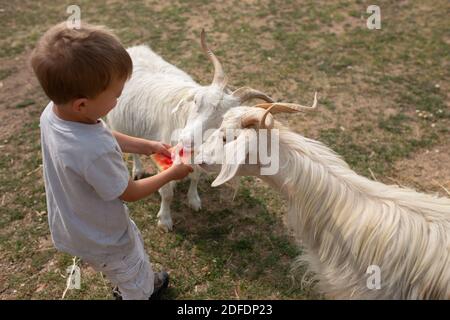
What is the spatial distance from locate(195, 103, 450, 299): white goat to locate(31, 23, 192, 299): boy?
0.63 meters

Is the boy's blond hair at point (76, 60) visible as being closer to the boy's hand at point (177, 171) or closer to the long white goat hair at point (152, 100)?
the boy's hand at point (177, 171)

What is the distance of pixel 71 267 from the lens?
3.81 metres

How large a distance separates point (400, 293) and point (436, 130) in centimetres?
362

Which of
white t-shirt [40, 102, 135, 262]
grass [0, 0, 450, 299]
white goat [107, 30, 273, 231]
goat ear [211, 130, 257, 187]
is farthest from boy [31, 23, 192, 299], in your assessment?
grass [0, 0, 450, 299]

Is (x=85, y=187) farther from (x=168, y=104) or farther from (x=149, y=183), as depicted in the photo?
(x=168, y=104)

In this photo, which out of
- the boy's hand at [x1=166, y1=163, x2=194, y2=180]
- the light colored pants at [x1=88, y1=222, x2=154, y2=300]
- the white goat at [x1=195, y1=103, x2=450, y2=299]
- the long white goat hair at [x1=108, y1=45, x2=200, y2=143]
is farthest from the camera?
the long white goat hair at [x1=108, y1=45, x2=200, y2=143]

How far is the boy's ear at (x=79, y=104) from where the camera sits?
194 cm

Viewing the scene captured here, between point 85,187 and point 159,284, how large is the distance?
1625 millimetres

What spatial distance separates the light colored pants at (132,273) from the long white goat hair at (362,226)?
1.15 meters

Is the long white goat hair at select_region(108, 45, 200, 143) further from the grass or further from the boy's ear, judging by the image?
the boy's ear

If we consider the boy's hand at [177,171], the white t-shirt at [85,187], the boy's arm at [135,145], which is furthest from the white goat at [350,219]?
the white t-shirt at [85,187]

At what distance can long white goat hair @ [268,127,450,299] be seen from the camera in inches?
93.0
